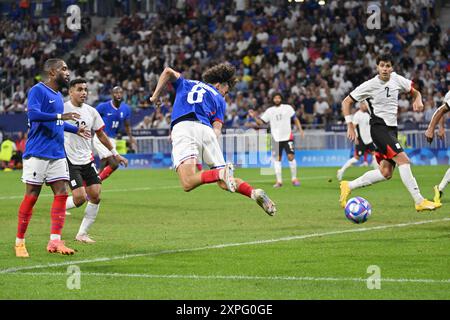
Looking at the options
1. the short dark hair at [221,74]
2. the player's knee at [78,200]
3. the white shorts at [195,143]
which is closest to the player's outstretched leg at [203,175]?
the white shorts at [195,143]

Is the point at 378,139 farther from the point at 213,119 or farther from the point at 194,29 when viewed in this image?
the point at 194,29

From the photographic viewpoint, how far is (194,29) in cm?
4741

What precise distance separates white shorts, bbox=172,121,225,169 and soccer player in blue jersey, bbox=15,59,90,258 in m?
1.45

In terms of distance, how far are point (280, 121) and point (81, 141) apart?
1342 centimetres

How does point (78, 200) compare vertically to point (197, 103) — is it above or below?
below

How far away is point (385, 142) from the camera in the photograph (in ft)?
53.1

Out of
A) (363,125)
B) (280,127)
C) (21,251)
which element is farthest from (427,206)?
(363,125)

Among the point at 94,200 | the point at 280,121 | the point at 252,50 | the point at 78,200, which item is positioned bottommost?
the point at 78,200

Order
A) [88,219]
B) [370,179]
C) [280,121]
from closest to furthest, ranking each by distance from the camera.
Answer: [88,219], [370,179], [280,121]

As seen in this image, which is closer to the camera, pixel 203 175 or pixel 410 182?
pixel 203 175

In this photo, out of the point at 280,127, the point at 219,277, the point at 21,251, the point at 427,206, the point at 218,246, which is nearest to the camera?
the point at 219,277

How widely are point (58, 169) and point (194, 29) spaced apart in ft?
118

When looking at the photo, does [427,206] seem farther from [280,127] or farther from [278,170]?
[280,127]
